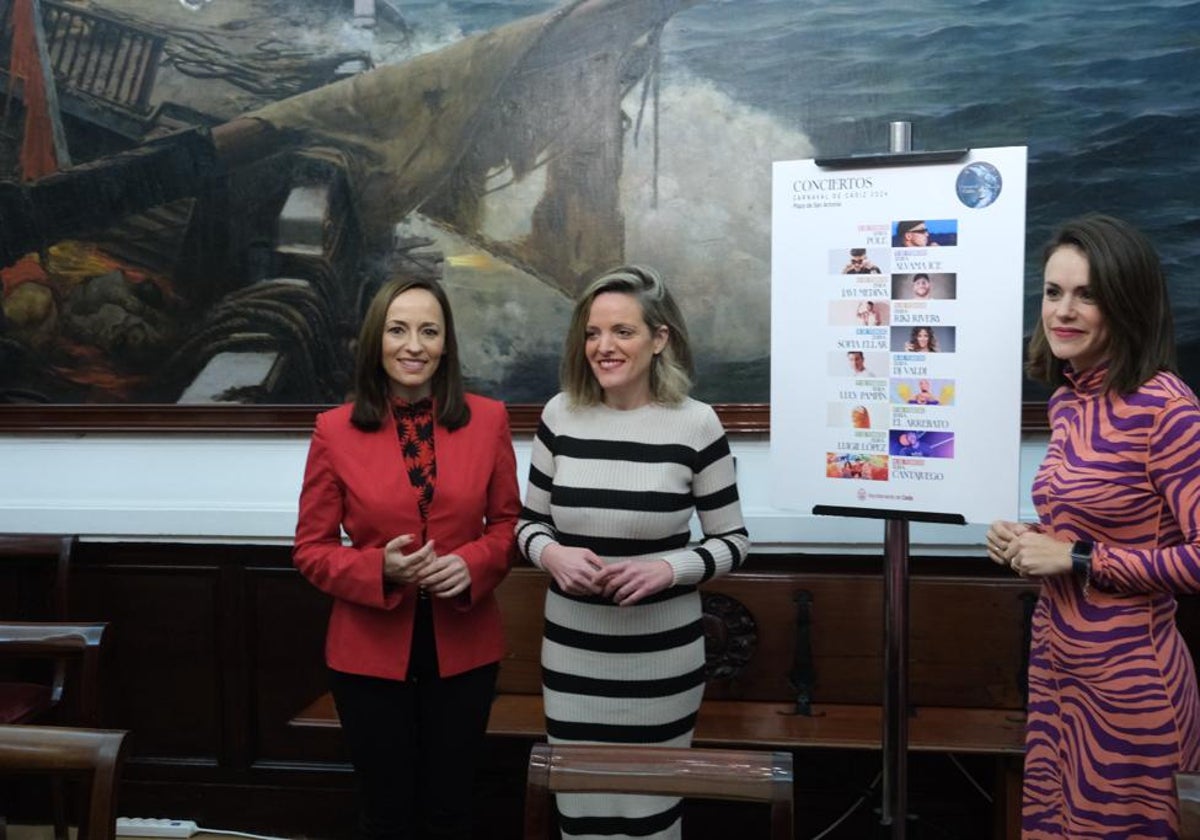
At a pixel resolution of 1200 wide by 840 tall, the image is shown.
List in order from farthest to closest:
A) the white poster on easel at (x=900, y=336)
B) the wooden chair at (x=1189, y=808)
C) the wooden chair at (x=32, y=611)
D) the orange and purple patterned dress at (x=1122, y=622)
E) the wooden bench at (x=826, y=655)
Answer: the wooden bench at (x=826, y=655) < the wooden chair at (x=32, y=611) < the white poster on easel at (x=900, y=336) < the orange and purple patterned dress at (x=1122, y=622) < the wooden chair at (x=1189, y=808)

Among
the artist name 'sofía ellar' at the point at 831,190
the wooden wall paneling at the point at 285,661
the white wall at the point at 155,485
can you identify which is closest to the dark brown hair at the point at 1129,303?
the artist name 'sofía ellar' at the point at 831,190

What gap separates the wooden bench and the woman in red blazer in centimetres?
70

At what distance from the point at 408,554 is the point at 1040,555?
1244 mm

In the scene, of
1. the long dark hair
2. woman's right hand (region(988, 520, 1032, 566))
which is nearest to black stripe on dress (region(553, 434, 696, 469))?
the long dark hair

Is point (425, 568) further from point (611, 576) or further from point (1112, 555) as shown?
point (1112, 555)

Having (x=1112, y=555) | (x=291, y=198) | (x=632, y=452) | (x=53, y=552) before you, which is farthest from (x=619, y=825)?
(x=291, y=198)

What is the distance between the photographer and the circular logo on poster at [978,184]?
88.5 inches

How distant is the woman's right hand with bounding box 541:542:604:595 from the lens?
2.05 metres

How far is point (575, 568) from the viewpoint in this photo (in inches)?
81.0

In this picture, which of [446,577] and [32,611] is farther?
[32,611]

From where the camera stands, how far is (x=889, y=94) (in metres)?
3.19

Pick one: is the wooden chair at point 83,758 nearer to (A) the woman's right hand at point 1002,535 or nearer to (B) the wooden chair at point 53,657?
(B) the wooden chair at point 53,657

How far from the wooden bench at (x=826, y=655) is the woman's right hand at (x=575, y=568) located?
1.04 meters

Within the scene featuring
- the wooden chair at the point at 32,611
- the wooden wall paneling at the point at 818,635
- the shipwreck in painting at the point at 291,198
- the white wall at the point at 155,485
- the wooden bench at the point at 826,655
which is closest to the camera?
the wooden chair at the point at 32,611
